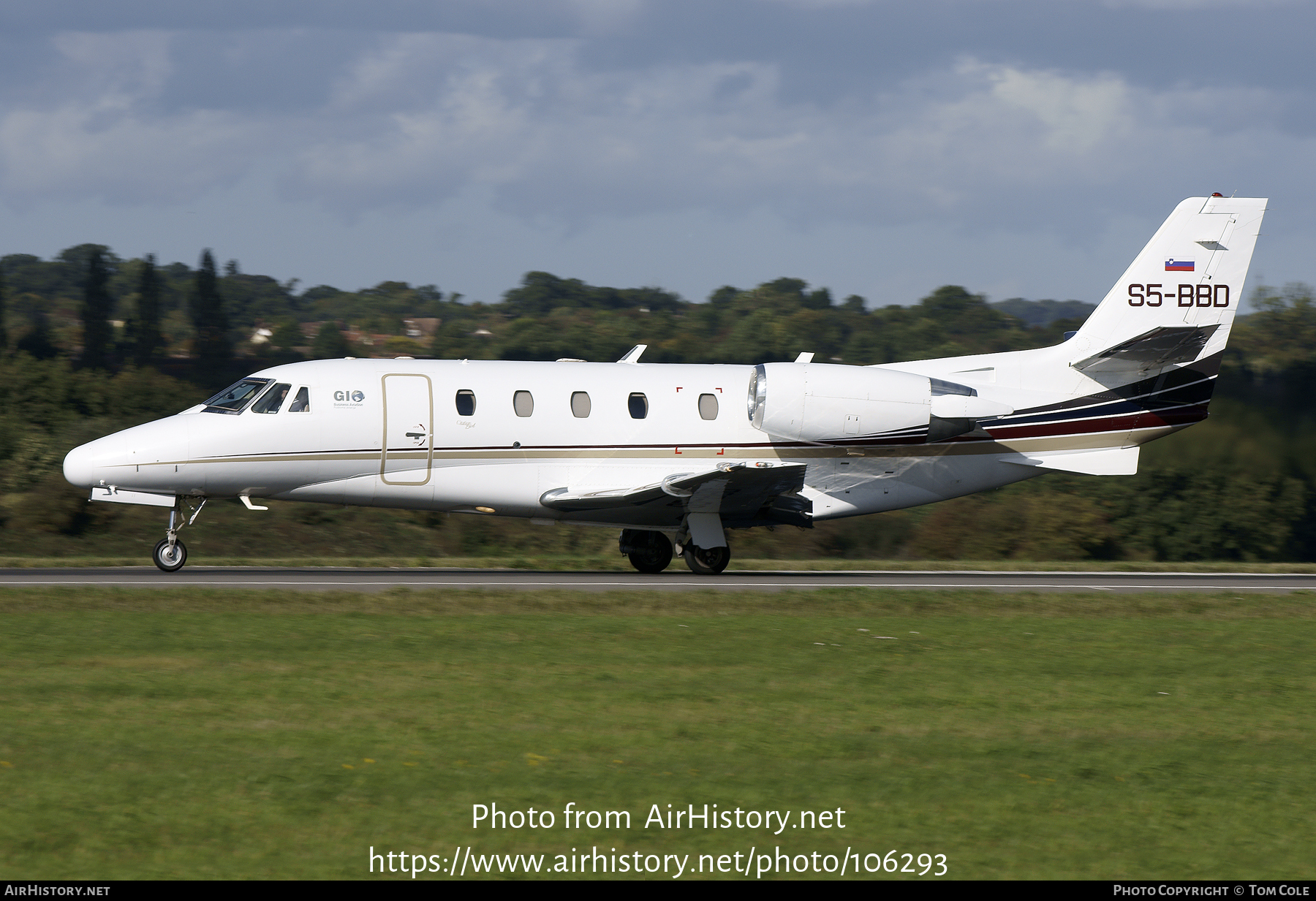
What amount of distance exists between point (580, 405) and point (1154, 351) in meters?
9.79

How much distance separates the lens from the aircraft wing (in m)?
20.2

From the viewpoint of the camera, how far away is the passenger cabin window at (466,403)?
2064 centimetres

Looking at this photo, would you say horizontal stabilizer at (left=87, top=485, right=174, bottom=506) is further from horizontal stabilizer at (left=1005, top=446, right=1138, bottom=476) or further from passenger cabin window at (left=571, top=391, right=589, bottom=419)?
horizontal stabilizer at (left=1005, top=446, right=1138, bottom=476)

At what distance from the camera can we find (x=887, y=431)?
849 inches

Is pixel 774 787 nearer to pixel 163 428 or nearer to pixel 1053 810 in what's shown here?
pixel 1053 810

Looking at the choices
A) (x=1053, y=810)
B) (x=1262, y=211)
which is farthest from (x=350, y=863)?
(x=1262, y=211)

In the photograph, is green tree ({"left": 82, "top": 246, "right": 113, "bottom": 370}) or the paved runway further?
green tree ({"left": 82, "top": 246, "right": 113, "bottom": 370})

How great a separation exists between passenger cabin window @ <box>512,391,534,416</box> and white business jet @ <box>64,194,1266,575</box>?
0.14ft

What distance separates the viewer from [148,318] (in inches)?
2514

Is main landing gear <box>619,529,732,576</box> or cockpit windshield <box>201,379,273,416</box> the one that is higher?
cockpit windshield <box>201,379,273,416</box>

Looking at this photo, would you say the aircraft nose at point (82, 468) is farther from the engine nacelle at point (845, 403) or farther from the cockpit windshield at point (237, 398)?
the engine nacelle at point (845, 403)

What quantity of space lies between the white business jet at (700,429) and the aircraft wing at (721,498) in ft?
0.13

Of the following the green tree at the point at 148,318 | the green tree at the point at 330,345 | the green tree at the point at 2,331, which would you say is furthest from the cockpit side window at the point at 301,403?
the green tree at the point at 148,318

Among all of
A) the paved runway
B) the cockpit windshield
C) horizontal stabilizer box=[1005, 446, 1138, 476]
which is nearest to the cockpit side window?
the cockpit windshield
